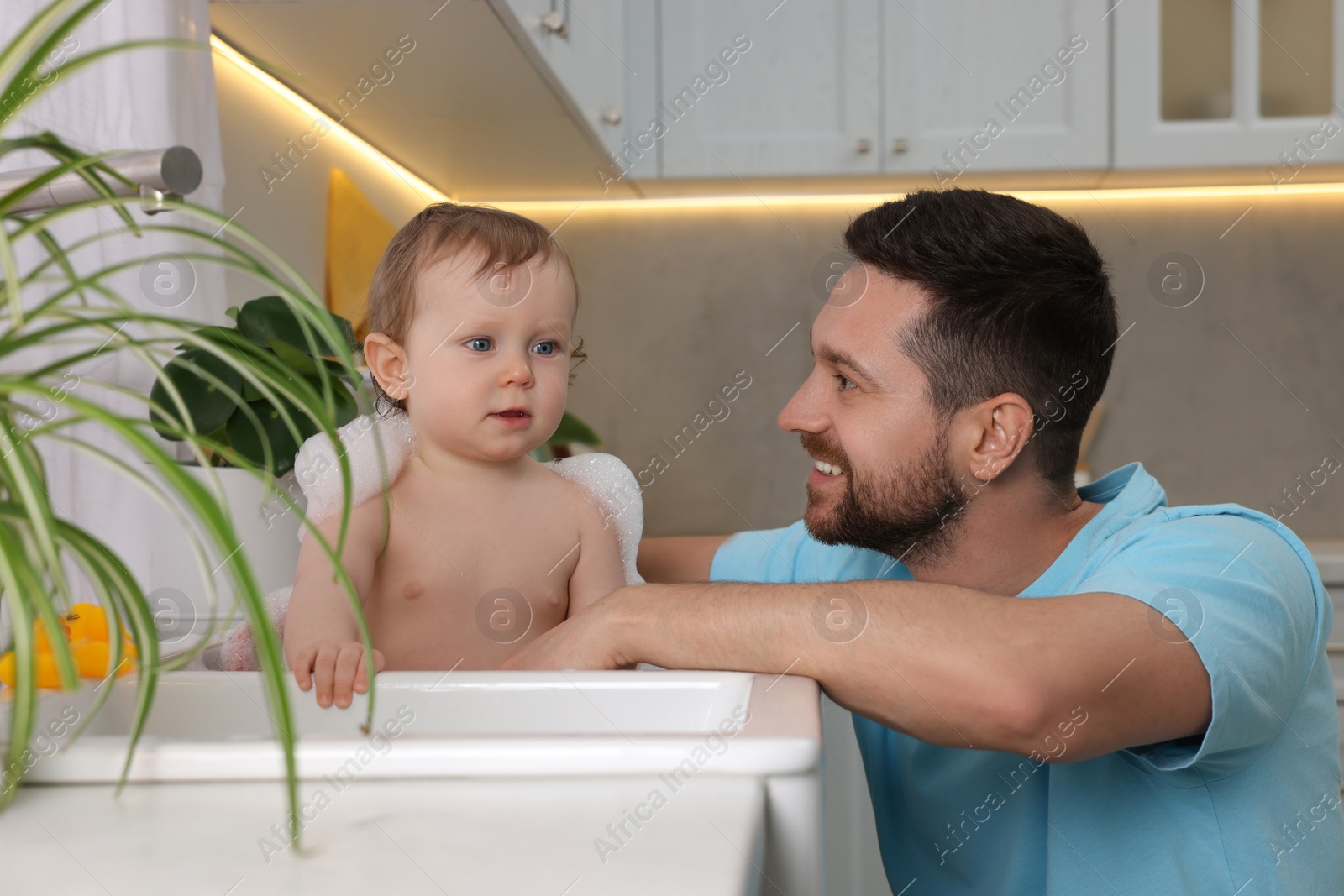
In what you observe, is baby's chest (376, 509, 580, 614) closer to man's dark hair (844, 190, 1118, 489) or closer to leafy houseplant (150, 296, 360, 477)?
leafy houseplant (150, 296, 360, 477)

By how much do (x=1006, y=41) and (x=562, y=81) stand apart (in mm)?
1099

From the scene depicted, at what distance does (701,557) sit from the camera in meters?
1.28

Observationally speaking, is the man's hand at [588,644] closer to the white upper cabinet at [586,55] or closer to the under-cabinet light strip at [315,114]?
the under-cabinet light strip at [315,114]

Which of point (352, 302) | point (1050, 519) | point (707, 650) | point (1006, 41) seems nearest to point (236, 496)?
point (707, 650)

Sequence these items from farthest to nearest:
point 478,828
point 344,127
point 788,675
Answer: point 344,127, point 788,675, point 478,828

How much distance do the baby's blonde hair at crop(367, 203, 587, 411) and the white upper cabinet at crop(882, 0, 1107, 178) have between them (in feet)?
5.38

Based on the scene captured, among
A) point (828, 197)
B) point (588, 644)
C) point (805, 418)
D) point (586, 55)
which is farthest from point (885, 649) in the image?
point (828, 197)

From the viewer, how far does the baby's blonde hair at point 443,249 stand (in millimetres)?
931

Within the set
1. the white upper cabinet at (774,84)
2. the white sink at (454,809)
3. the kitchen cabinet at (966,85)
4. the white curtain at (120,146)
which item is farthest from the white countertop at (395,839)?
the white upper cabinet at (774,84)

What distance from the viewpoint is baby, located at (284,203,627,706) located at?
2.94 feet

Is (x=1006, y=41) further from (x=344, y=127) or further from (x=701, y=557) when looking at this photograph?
(x=701, y=557)

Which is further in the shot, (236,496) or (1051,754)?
(236,496)

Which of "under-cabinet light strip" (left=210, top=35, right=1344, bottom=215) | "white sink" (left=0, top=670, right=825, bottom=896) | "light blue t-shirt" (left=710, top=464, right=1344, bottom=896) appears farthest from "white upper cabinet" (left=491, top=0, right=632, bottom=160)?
"white sink" (left=0, top=670, right=825, bottom=896)

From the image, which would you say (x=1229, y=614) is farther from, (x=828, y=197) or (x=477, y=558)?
(x=828, y=197)
